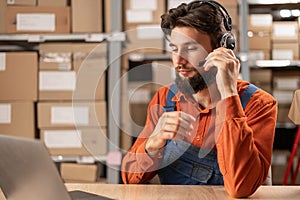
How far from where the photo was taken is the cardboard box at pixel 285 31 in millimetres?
3082

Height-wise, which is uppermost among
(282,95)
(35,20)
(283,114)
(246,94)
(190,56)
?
(35,20)

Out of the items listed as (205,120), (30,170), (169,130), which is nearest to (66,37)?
(205,120)

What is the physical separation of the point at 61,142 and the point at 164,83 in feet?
4.56

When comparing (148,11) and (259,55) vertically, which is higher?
(148,11)

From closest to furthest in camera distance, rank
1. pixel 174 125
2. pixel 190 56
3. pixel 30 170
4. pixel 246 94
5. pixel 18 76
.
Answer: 1. pixel 30 170
2. pixel 174 125
3. pixel 190 56
4. pixel 246 94
5. pixel 18 76

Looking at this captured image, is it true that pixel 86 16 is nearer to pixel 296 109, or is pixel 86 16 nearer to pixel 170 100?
pixel 170 100

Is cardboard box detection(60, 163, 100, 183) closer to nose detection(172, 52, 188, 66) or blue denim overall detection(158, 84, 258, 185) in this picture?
blue denim overall detection(158, 84, 258, 185)

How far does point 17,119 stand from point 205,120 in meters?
1.64

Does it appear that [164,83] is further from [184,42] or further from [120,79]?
[120,79]

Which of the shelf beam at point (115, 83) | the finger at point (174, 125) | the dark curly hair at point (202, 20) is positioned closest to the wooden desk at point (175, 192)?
the finger at point (174, 125)

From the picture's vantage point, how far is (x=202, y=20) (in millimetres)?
1437

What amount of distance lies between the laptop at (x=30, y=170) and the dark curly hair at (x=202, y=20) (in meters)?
0.78

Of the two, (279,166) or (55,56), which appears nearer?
(55,56)

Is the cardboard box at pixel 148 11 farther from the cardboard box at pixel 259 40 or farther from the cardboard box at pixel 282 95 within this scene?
the cardboard box at pixel 282 95
